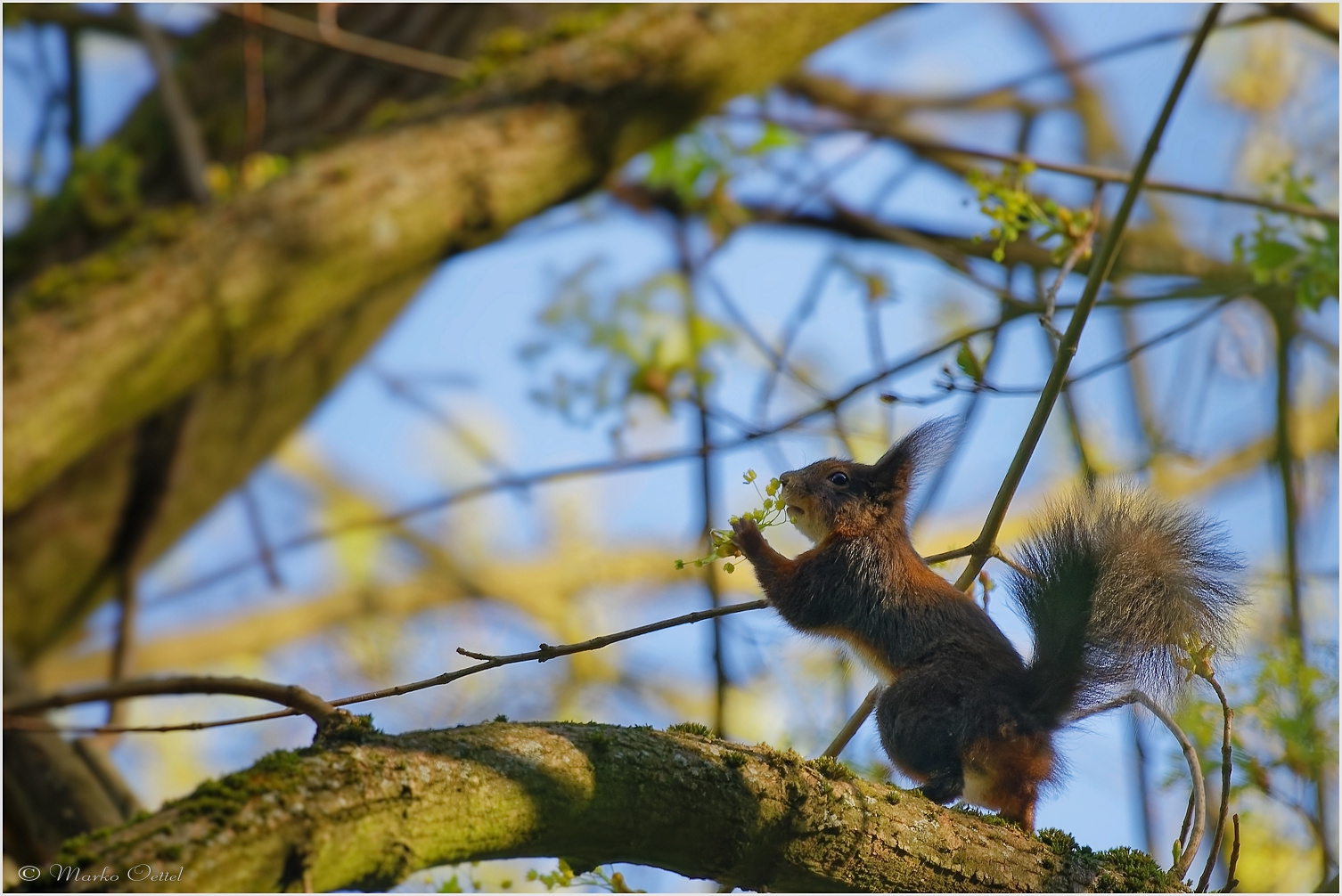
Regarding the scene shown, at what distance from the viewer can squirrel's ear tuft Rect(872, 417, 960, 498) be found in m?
3.32

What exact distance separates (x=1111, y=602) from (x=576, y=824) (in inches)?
55.2

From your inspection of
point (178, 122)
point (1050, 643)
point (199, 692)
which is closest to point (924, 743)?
point (1050, 643)

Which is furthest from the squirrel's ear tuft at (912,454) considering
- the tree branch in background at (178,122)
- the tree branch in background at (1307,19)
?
the tree branch in background at (178,122)

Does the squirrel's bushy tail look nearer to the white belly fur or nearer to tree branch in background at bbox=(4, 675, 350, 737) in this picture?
the white belly fur

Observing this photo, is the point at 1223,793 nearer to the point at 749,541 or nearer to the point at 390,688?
the point at 749,541

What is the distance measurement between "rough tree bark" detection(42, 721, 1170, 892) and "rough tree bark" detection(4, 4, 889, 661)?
2144 mm

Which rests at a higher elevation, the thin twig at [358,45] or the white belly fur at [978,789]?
the thin twig at [358,45]

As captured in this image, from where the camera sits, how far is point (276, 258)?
12.0ft

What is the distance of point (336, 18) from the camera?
521 cm

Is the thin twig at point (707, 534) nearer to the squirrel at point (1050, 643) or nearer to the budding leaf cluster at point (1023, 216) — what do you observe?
the squirrel at point (1050, 643)

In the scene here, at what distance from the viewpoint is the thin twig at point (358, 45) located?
401cm

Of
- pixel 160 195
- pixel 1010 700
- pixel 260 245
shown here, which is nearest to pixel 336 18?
pixel 160 195

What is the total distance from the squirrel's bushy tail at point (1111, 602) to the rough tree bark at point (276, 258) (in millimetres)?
2291

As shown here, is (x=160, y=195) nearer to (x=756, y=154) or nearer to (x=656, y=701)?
(x=756, y=154)
